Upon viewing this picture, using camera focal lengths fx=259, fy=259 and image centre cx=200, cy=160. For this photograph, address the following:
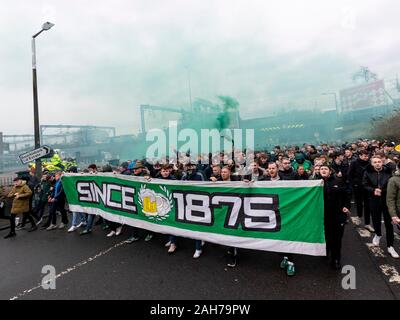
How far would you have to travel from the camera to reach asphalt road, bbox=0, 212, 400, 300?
3312 mm

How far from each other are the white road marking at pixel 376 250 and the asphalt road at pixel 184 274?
0.02m

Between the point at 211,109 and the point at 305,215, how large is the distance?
109ft

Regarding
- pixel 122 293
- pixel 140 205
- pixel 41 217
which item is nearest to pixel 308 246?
A: pixel 122 293

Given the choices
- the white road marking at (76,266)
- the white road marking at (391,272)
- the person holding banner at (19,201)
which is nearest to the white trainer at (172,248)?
the white road marking at (76,266)

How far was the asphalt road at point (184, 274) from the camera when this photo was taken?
130 inches

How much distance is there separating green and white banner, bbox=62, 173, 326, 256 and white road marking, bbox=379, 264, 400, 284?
0.84m

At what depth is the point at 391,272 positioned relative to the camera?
11.6 ft

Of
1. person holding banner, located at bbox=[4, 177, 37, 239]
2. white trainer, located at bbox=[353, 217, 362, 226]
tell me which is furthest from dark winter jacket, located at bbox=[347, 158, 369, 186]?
person holding banner, located at bbox=[4, 177, 37, 239]

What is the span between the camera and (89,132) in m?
68.5

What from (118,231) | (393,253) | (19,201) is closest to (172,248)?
(118,231)

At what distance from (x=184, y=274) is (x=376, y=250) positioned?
126 inches

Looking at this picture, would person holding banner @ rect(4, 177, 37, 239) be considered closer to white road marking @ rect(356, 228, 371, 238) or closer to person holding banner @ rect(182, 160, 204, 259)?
person holding banner @ rect(182, 160, 204, 259)

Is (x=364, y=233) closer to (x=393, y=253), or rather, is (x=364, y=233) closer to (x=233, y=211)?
(x=393, y=253)
